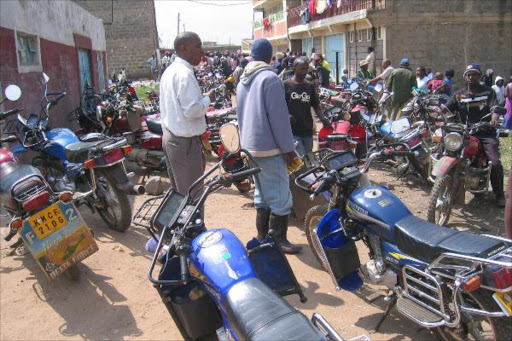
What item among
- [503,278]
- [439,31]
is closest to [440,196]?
[503,278]

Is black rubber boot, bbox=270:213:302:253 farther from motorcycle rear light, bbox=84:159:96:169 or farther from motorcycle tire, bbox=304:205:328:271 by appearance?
motorcycle rear light, bbox=84:159:96:169

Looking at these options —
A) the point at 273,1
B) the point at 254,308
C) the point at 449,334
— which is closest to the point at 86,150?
the point at 254,308

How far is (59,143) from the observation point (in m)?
5.19

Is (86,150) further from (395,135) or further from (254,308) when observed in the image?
(395,135)

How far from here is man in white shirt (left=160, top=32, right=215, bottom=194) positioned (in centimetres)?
385

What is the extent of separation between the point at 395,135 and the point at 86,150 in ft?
13.5

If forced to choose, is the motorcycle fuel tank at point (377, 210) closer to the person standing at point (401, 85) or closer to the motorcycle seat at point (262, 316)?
the motorcycle seat at point (262, 316)

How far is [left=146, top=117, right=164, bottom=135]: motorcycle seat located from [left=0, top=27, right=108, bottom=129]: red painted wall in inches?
70.3

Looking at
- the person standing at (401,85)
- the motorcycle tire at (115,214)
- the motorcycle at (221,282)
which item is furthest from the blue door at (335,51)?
the motorcycle at (221,282)

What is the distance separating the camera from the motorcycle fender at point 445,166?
15.6ft

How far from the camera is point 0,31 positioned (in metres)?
6.39

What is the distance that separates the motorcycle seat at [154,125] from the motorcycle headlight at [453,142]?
4271 millimetres

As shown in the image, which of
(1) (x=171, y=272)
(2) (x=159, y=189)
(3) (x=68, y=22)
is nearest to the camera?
(1) (x=171, y=272)

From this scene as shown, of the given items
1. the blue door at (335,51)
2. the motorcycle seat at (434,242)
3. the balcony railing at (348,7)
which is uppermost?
the balcony railing at (348,7)
